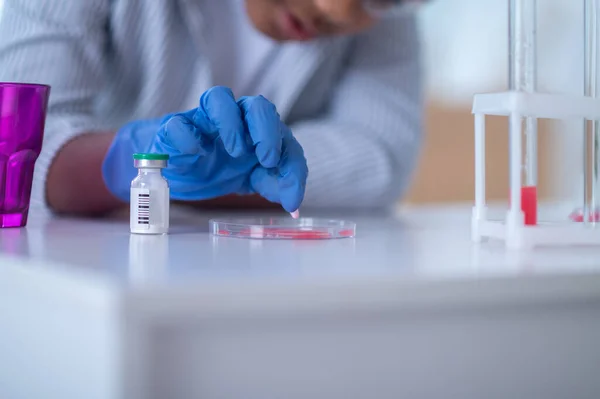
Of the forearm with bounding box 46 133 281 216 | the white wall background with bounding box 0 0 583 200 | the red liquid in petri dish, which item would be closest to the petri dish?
the red liquid in petri dish

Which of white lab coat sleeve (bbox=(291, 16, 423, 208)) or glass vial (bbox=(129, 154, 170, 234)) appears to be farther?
white lab coat sleeve (bbox=(291, 16, 423, 208))

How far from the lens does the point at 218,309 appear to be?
37 cm

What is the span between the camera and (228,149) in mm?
690

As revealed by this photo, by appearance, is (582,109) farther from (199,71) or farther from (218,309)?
(199,71)

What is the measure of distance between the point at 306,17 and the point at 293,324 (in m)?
0.83

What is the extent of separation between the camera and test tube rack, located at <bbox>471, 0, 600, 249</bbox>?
60 cm

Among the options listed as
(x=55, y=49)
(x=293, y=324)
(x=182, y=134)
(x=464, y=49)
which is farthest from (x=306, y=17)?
(x=464, y=49)

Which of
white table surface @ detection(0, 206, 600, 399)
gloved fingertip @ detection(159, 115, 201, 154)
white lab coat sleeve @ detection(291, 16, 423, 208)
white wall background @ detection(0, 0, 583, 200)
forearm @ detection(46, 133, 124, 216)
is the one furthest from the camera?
white wall background @ detection(0, 0, 583, 200)

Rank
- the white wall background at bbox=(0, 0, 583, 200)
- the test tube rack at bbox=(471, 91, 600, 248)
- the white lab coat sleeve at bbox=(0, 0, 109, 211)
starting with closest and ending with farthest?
1. the test tube rack at bbox=(471, 91, 600, 248)
2. the white lab coat sleeve at bbox=(0, 0, 109, 211)
3. the white wall background at bbox=(0, 0, 583, 200)

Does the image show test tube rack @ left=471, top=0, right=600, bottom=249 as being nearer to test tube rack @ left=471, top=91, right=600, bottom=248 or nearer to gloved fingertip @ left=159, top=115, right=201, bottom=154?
test tube rack @ left=471, top=91, right=600, bottom=248

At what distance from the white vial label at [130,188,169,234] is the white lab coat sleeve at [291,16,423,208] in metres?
0.56

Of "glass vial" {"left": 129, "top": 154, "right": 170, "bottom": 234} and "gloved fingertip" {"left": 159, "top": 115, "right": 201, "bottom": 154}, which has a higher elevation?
"gloved fingertip" {"left": 159, "top": 115, "right": 201, "bottom": 154}

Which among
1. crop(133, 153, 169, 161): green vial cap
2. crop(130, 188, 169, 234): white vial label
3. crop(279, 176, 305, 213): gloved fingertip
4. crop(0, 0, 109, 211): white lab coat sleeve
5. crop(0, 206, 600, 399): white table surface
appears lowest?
crop(0, 206, 600, 399): white table surface

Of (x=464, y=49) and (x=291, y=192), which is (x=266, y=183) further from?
(x=464, y=49)
